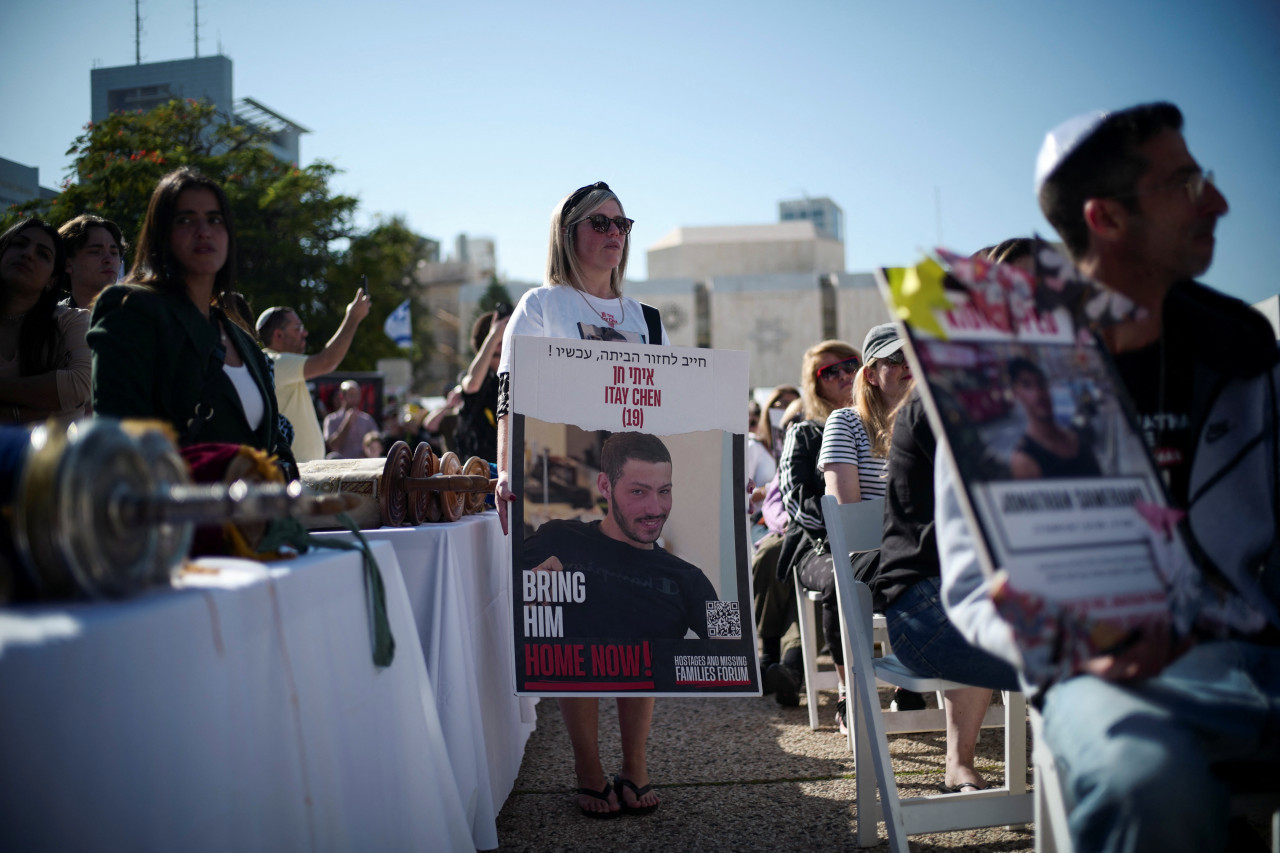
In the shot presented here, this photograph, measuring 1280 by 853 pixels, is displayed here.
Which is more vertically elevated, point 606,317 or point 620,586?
point 606,317

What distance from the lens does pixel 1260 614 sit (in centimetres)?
149

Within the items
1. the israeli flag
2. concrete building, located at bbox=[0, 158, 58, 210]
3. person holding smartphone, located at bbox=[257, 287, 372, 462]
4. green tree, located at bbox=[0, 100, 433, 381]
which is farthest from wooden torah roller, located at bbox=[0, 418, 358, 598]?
the israeli flag

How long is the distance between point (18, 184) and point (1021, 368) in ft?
16.7

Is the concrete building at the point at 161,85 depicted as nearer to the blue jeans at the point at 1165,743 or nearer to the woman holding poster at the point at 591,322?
the woman holding poster at the point at 591,322

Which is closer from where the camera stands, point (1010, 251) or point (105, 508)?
point (105, 508)

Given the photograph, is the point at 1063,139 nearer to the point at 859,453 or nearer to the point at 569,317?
the point at 569,317

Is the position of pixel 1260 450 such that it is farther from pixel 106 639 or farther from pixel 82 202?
pixel 82 202

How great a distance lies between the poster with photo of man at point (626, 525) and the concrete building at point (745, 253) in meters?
70.3

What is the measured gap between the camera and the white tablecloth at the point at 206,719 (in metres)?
1.12

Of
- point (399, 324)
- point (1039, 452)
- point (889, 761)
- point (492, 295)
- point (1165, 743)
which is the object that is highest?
point (492, 295)

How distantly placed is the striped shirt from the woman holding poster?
0.81 meters

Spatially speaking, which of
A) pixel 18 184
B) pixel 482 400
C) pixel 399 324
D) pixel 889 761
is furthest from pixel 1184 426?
pixel 399 324

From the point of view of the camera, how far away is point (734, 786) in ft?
10.7

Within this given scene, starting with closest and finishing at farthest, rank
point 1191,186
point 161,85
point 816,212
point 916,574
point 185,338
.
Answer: point 1191,186 < point 185,338 < point 916,574 < point 161,85 < point 816,212
